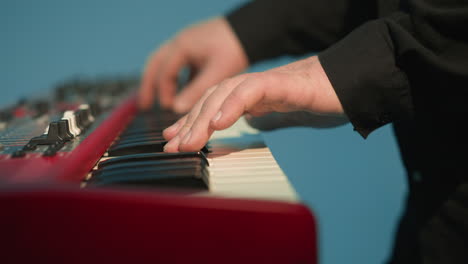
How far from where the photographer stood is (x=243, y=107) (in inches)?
26.0

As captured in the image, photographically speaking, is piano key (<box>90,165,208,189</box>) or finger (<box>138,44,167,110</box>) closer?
piano key (<box>90,165,208,189</box>)

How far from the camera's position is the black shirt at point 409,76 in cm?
70

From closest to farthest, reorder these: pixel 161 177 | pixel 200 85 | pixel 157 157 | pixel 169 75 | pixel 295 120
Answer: pixel 161 177 → pixel 157 157 → pixel 295 120 → pixel 200 85 → pixel 169 75

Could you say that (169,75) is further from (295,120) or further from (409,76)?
(409,76)

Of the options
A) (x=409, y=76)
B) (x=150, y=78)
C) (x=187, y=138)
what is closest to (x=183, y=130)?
(x=187, y=138)

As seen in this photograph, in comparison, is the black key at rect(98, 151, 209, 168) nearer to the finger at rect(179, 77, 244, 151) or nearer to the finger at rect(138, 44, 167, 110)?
the finger at rect(179, 77, 244, 151)

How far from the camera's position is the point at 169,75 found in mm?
1509

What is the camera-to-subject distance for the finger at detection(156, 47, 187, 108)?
Result: 148 centimetres

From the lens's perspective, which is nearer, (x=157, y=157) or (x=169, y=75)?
(x=157, y=157)

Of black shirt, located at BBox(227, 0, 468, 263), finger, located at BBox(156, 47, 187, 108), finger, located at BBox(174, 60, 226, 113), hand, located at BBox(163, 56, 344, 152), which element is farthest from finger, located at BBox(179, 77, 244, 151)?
finger, located at BBox(156, 47, 187, 108)

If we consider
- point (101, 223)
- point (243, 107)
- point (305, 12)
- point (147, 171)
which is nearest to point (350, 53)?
point (243, 107)

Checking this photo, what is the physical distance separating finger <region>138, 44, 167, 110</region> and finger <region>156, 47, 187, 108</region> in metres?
0.03

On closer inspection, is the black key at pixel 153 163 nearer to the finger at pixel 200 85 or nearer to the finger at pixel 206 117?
the finger at pixel 206 117

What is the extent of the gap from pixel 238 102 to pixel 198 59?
A: 826mm
